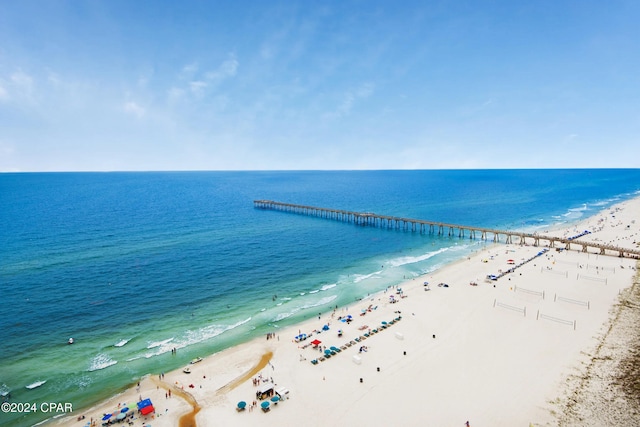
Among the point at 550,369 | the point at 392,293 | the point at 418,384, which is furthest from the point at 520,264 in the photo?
A: the point at 418,384

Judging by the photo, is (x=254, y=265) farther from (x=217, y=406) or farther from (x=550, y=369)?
(x=550, y=369)

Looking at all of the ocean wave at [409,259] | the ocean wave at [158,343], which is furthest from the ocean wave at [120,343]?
the ocean wave at [409,259]

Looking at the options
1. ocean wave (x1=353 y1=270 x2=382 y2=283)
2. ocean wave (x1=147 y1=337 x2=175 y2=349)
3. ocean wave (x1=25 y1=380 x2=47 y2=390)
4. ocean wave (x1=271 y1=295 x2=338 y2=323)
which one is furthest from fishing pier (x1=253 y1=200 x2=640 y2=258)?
ocean wave (x1=25 y1=380 x2=47 y2=390)

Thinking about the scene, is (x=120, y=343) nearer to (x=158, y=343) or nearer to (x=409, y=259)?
(x=158, y=343)

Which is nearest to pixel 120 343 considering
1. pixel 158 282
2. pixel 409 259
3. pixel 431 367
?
pixel 158 282

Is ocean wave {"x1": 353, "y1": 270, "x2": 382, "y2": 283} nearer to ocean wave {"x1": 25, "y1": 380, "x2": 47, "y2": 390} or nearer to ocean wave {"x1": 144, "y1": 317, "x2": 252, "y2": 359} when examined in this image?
ocean wave {"x1": 144, "y1": 317, "x2": 252, "y2": 359}

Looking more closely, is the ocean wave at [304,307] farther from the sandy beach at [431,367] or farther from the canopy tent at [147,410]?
the canopy tent at [147,410]
